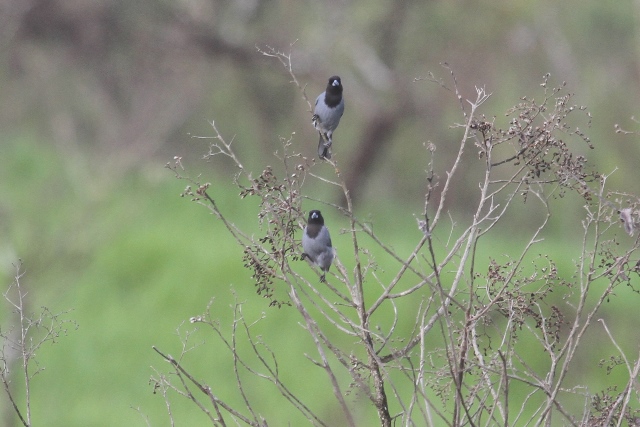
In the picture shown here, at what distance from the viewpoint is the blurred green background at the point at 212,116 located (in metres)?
13.6

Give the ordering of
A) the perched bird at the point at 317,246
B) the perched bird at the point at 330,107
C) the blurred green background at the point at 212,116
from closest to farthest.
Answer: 1. the perched bird at the point at 317,246
2. the perched bird at the point at 330,107
3. the blurred green background at the point at 212,116

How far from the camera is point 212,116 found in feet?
66.1

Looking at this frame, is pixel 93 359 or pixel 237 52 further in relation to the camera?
pixel 237 52

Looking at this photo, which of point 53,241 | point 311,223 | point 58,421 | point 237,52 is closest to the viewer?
point 311,223

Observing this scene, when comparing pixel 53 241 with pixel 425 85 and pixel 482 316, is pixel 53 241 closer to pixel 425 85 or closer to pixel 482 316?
pixel 482 316

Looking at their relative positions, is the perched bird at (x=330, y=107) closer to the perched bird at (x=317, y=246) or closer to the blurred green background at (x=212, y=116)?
the perched bird at (x=317, y=246)

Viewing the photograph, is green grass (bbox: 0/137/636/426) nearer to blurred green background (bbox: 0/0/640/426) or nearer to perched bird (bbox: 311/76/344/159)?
blurred green background (bbox: 0/0/640/426)

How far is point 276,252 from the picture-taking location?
11.9 ft

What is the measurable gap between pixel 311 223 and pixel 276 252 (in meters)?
2.01

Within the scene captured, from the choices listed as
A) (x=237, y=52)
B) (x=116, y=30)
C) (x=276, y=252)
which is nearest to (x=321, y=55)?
(x=237, y=52)

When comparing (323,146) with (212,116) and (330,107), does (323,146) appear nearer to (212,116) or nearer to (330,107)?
(330,107)

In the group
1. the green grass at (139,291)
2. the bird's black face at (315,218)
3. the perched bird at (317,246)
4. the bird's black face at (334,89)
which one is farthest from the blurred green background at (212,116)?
the perched bird at (317,246)

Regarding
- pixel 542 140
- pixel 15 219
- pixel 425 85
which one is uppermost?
pixel 425 85

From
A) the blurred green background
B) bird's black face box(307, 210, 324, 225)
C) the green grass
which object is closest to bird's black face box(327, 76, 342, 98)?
bird's black face box(307, 210, 324, 225)
